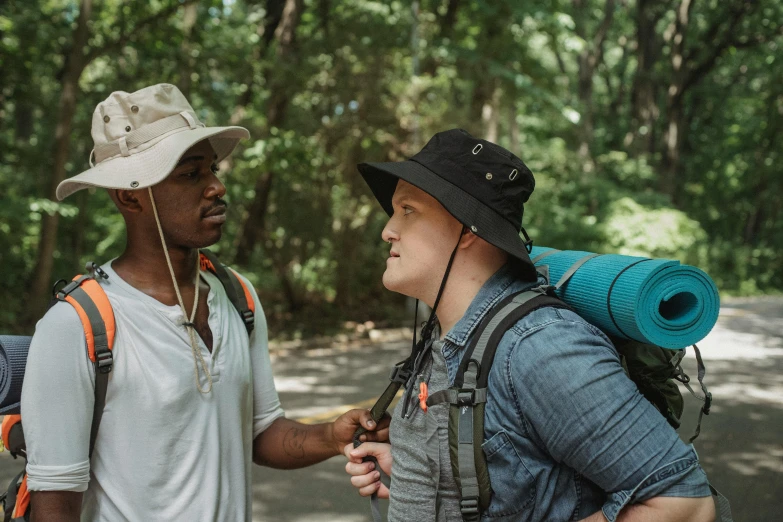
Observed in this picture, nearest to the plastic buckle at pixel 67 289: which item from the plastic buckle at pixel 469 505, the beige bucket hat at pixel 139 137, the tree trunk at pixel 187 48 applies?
the beige bucket hat at pixel 139 137

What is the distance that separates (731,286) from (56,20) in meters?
21.7

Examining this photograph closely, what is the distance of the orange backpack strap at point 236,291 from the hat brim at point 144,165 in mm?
424

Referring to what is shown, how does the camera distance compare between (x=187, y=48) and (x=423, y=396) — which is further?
(x=187, y=48)

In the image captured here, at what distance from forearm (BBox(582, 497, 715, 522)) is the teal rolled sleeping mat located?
360 millimetres

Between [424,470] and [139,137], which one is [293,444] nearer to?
[424,470]

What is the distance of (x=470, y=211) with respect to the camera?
1.86 meters

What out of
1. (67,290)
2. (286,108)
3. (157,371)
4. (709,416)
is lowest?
(709,416)

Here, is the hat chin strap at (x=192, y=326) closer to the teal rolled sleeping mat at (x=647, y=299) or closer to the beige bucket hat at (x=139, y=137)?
the beige bucket hat at (x=139, y=137)

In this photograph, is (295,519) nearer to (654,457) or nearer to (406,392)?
(406,392)

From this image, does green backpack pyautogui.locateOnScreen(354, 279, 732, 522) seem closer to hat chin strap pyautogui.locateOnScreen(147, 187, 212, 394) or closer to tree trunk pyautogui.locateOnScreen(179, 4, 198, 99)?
hat chin strap pyautogui.locateOnScreen(147, 187, 212, 394)

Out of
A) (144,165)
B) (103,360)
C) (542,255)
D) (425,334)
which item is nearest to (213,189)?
(144,165)

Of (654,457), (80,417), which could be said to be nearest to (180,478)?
(80,417)

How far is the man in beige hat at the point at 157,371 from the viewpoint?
188 cm

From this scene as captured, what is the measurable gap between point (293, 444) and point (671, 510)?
4.16ft
